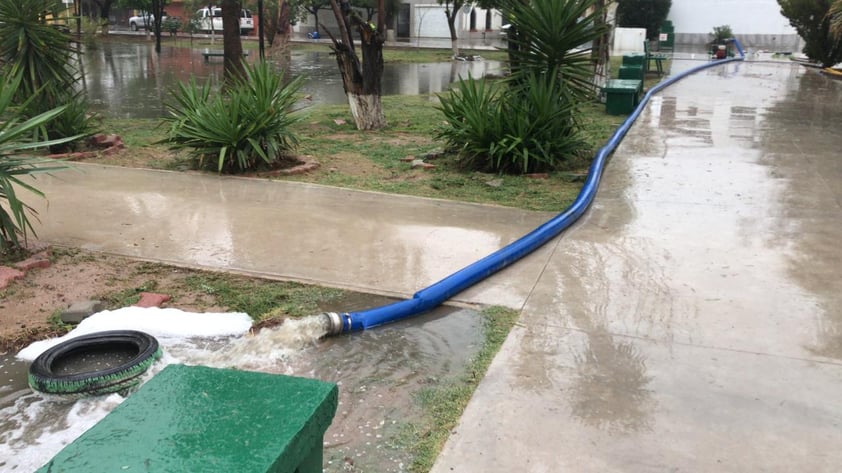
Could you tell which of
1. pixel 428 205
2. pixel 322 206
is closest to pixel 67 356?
pixel 322 206

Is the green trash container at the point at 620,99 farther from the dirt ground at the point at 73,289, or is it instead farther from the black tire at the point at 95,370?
the black tire at the point at 95,370

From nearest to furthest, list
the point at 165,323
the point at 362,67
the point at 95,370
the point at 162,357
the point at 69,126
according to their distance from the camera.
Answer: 1. the point at 95,370
2. the point at 162,357
3. the point at 165,323
4. the point at 69,126
5. the point at 362,67

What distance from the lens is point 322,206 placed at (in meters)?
6.92

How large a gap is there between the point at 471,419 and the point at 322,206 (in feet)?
13.2

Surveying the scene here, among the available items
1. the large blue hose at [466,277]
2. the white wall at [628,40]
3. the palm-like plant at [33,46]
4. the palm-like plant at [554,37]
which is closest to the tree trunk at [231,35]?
the palm-like plant at [33,46]

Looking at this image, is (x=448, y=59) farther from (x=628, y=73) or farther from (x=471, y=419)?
(x=471, y=419)

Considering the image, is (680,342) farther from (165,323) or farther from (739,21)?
(739,21)

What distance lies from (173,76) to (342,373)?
20.5 meters

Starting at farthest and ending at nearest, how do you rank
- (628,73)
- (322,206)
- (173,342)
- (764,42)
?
1. (764,42)
2. (628,73)
3. (322,206)
4. (173,342)

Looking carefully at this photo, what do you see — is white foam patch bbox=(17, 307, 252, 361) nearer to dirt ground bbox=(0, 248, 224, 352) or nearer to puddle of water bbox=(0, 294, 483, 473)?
puddle of water bbox=(0, 294, 483, 473)

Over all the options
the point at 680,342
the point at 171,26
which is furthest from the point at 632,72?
the point at 171,26

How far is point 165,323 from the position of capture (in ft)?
14.0

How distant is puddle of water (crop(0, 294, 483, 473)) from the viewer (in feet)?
10.1

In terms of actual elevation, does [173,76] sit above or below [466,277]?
above
